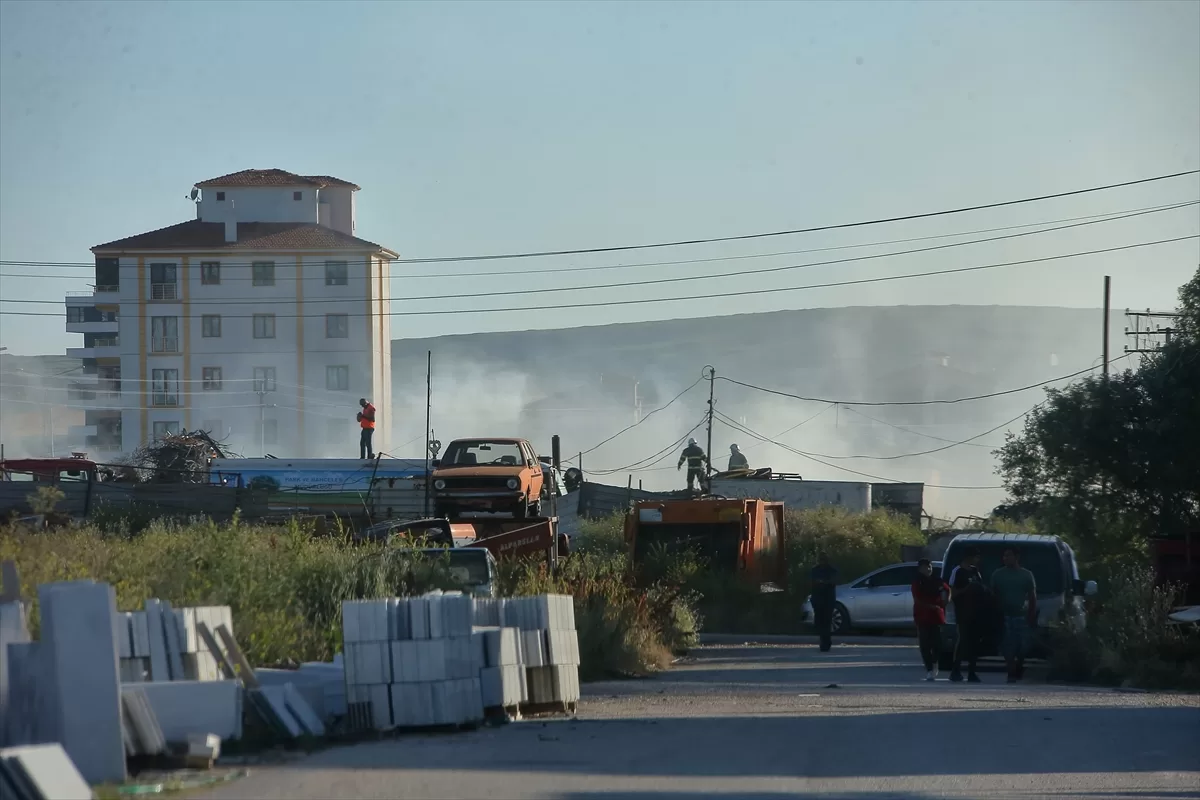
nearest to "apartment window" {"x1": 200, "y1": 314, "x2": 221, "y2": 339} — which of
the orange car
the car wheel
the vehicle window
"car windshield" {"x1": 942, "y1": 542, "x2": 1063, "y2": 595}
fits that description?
the orange car

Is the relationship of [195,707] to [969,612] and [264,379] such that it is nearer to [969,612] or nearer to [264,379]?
[969,612]

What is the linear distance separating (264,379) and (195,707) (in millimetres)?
83041

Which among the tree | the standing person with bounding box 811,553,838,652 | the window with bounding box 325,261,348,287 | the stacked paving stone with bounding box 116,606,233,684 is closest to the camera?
the stacked paving stone with bounding box 116,606,233,684

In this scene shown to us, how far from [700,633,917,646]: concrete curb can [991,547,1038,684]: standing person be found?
9.43 meters

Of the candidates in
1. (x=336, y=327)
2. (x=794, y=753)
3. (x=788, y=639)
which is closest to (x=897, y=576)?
(x=788, y=639)

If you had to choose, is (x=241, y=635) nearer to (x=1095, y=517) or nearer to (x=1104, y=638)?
(x=1104, y=638)

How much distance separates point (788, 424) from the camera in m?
135

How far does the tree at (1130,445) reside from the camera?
3244cm

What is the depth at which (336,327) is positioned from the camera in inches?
3597

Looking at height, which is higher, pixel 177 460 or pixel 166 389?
pixel 166 389

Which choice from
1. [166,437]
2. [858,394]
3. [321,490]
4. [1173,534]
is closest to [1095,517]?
[1173,534]

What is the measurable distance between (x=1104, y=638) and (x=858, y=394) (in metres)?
155

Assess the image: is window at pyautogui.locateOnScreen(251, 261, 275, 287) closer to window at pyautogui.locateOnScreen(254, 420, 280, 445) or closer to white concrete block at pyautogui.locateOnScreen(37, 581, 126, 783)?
window at pyautogui.locateOnScreen(254, 420, 280, 445)

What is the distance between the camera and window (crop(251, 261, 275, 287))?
299 ft
